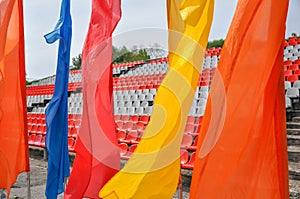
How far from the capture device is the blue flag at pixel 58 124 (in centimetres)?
398

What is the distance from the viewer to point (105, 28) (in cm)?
379

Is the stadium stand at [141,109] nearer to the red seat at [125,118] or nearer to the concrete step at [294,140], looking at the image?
the red seat at [125,118]

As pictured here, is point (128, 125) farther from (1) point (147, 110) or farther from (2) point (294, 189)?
(2) point (294, 189)

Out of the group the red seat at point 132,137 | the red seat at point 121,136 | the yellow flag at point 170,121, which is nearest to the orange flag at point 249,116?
the yellow flag at point 170,121

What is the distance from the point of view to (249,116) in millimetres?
2314

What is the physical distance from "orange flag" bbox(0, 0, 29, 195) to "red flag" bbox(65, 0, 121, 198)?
0.66m

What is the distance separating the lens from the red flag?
11.6 ft

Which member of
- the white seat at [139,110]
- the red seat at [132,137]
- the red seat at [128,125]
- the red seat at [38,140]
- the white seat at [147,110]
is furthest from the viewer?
the red seat at [38,140]

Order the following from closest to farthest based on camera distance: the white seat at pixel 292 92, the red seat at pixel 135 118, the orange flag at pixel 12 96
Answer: the orange flag at pixel 12 96 < the white seat at pixel 292 92 < the red seat at pixel 135 118

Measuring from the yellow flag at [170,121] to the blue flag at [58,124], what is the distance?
1.25m

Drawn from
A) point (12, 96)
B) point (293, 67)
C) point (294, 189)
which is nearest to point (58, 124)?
point (12, 96)

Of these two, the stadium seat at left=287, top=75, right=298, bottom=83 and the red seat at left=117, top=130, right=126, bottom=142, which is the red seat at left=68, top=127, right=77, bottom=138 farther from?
the stadium seat at left=287, top=75, right=298, bottom=83

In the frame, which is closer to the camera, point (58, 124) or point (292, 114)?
point (58, 124)

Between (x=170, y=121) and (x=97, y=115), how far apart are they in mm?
1035
